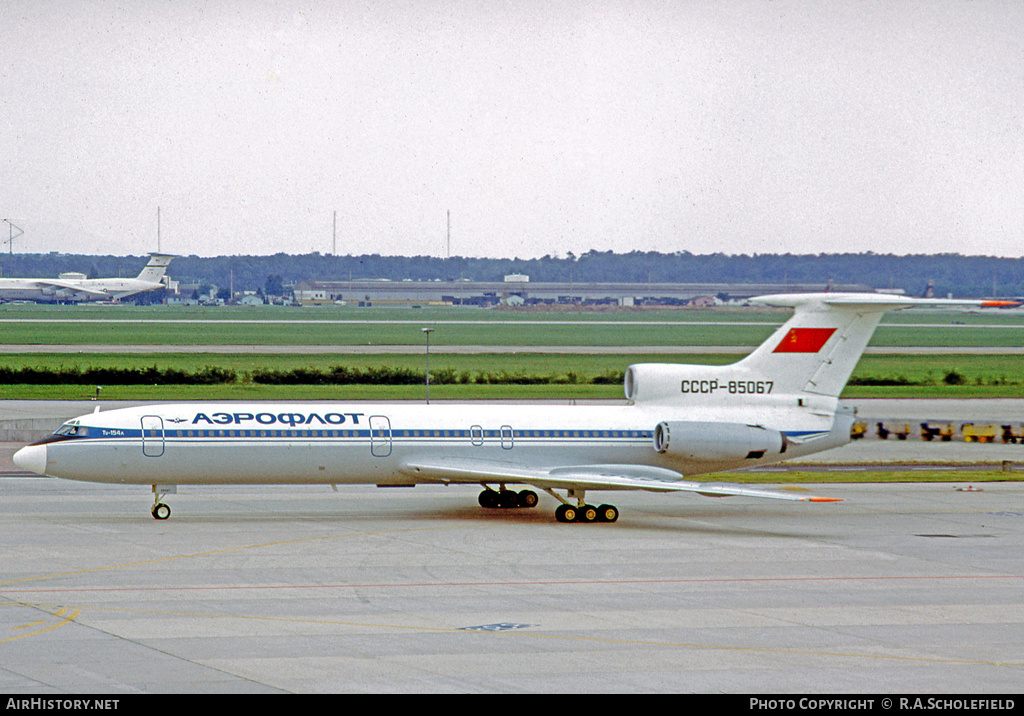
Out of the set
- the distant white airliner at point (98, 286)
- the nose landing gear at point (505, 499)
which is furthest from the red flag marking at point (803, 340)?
the distant white airliner at point (98, 286)

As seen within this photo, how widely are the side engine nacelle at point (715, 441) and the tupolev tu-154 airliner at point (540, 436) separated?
4 cm

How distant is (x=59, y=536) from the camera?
29016 millimetres

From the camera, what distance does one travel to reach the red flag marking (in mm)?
35125

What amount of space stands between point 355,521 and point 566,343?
284 feet

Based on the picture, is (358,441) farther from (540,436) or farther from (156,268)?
(156,268)

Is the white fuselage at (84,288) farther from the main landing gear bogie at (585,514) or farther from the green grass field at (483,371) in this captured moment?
the main landing gear bogie at (585,514)

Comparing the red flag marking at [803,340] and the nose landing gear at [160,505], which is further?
the red flag marking at [803,340]

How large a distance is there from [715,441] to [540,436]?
16.1ft

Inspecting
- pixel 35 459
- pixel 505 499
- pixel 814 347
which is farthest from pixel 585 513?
pixel 35 459

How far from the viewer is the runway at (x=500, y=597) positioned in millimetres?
17203

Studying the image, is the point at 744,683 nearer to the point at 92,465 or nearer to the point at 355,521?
the point at 355,521

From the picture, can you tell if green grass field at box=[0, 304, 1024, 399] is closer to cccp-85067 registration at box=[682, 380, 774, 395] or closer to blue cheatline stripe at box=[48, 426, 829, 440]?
cccp-85067 registration at box=[682, 380, 774, 395]

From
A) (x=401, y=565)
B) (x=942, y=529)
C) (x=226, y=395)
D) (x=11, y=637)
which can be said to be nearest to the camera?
(x=11, y=637)
